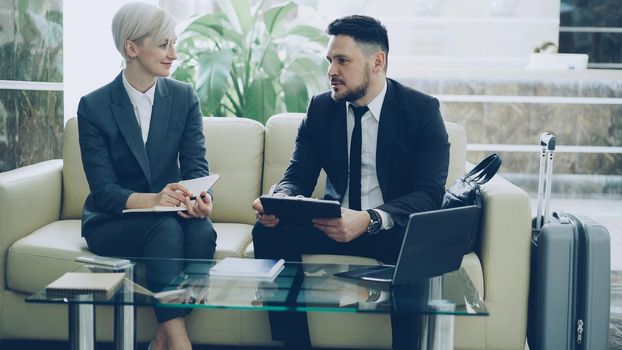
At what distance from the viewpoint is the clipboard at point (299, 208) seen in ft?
7.00

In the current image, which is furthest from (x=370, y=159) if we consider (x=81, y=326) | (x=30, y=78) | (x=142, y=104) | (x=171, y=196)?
(x=30, y=78)

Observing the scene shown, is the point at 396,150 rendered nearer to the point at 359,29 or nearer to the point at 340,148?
the point at 340,148

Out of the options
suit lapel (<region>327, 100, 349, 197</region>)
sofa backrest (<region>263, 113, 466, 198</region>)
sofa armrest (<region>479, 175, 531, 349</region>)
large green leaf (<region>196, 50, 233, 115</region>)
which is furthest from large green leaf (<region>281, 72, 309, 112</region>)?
sofa armrest (<region>479, 175, 531, 349</region>)

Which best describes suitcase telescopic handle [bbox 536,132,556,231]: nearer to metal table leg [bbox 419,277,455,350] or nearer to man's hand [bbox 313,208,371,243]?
man's hand [bbox 313,208,371,243]

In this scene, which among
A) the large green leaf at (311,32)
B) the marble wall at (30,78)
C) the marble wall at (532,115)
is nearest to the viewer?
the marble wall at (30,78)

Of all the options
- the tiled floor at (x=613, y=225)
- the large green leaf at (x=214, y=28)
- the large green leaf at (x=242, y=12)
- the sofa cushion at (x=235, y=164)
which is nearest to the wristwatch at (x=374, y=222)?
the sofa cushion at (x=235, y=164)

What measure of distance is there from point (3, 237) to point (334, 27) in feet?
3.90

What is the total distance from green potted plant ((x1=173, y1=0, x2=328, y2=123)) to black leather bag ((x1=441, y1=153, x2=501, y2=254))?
1592 mm

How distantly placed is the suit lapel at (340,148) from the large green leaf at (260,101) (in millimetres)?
1356

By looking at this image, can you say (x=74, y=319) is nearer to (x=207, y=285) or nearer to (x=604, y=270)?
(x=207, y=285)

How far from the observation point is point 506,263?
237cm

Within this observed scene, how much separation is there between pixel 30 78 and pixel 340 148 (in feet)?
4.48

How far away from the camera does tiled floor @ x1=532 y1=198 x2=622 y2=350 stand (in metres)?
2.90

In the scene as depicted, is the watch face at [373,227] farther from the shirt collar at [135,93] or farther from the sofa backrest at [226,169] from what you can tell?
the shirt collar at [135,93]
